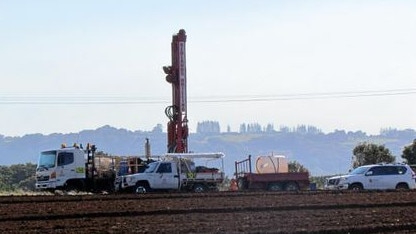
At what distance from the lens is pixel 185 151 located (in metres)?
48.1

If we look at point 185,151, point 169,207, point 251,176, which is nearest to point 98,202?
point 169,207

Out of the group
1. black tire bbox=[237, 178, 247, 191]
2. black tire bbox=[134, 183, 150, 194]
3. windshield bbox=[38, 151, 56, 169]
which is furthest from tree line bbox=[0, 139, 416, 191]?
black tire bbox=[134, 183, 150, 194]

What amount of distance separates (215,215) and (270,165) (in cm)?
2258

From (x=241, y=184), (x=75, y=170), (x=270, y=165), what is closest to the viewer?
(x=75, y=170)

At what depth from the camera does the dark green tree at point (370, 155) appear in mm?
66562

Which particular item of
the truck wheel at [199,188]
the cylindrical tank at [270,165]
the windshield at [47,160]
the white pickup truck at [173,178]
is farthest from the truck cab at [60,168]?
the cylindrical tank at [270,165]

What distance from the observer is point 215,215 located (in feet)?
79.2

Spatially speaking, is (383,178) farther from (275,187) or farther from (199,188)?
(199,188)

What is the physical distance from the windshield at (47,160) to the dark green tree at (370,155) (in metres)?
30.9

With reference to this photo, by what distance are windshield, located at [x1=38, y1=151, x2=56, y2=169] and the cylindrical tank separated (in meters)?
11.5

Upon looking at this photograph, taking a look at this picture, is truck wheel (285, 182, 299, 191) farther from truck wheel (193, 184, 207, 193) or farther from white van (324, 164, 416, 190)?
truck wheel (193, 184, 207, 193)

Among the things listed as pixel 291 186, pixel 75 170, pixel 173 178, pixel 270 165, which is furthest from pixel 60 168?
pixel 291 186

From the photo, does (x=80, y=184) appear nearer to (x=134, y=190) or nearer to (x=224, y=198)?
(x=134, y=190)

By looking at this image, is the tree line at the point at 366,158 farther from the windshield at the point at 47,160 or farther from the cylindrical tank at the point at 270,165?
the windshield at the point at 47,160
